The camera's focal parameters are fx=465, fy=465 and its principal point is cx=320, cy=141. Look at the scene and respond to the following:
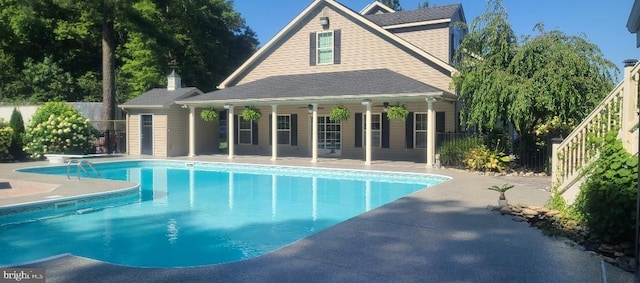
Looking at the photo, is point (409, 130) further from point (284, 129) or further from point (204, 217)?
point (204, 217)

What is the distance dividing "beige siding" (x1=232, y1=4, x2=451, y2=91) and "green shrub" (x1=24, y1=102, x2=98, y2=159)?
330 inches

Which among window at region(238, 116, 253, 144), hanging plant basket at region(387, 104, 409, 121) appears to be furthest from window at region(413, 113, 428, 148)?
window at region(238, 116, 253, 144)

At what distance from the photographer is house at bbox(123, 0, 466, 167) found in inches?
745

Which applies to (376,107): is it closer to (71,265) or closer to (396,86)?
(396,86)

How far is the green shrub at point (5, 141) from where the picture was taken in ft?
62.4

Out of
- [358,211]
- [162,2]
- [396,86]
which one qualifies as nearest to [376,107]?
[396,86]

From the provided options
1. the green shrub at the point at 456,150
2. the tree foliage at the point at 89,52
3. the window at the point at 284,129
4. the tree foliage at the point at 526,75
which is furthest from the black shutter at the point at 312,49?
the tree foliage at the point at 89,52

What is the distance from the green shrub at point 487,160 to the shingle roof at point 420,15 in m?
7.91

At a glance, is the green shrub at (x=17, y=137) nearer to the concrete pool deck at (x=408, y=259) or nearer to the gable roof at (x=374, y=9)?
the concrete pool deck at (x=408, y=259)

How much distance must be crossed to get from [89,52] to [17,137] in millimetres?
17967

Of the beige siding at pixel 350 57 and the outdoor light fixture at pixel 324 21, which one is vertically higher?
the outdoor light fixture at pixel 324 21

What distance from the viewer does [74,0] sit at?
24359 mm

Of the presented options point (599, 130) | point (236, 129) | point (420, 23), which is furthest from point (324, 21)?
point (599, 130)

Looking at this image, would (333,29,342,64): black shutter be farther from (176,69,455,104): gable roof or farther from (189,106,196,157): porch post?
(189,106,196,157): porch post
